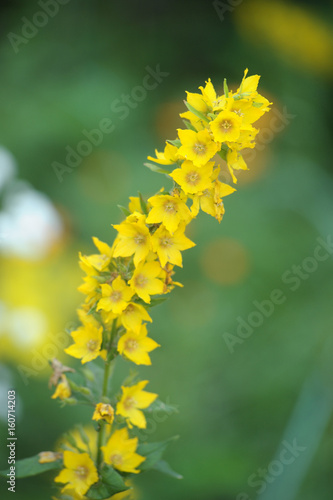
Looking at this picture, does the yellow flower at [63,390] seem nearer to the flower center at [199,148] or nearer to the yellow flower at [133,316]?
the yellow flower at [133,316]

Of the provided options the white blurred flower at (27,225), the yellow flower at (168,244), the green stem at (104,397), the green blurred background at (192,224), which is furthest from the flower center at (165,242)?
the white blurred flower at (27,225)

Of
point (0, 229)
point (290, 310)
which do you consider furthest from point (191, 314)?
point (0, 229)

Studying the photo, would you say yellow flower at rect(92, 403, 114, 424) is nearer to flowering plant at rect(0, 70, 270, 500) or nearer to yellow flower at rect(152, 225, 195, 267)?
flowering plant at rect(0, 70, 270, 500)

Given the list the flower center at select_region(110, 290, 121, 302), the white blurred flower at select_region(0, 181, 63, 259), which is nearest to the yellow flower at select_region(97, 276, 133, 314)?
the flower center at select_region(110, 290, 121, 302)

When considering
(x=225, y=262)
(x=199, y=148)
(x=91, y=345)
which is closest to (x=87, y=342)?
(x=91, y=345)

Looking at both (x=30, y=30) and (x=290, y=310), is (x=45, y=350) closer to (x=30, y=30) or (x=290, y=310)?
(x=290, y=310)

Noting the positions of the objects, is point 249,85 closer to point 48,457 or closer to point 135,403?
point 135,403
